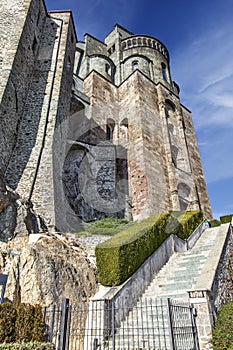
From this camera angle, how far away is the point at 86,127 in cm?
1970

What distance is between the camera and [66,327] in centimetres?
480

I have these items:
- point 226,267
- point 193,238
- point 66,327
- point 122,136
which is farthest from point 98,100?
point 66,327

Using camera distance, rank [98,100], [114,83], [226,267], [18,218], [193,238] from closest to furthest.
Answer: [226,267] → [18,218] → [193,238] → [98,100] → [114,83]

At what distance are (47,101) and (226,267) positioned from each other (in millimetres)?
11369

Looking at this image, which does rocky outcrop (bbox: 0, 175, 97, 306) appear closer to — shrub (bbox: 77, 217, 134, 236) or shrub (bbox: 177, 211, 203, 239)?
shrub (bbox: 77, 217, 134, 236)

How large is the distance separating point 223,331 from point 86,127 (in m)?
16.6

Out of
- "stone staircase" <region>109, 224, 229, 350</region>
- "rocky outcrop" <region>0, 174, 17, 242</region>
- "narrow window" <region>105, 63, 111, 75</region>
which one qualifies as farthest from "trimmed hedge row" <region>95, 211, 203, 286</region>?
"narrow window" <region>105, 63, 111, 75</region>

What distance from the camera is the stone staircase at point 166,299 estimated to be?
5.07 m

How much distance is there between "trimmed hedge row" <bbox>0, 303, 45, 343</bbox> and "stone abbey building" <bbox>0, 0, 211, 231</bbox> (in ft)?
17.2

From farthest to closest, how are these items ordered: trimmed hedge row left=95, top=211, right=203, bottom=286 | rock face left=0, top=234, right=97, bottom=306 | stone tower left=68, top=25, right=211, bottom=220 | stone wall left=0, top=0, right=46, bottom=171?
stone tower left=68, top=25, right=211, bottom=220 < stone wall left=0, top=0, right=46, bottom=171 < trimmed hedge row left=95, top=211, right=203, bottom=286 < rock face left=0, top=234, right=97, bottom=306

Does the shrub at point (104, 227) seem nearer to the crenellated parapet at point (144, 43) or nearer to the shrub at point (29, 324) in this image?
the shrub at point (29, 324)

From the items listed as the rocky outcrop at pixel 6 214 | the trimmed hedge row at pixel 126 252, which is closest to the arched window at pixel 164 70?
the trimmed hedge row at pixel 126 252

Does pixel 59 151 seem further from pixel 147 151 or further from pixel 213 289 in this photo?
pixel 213 289

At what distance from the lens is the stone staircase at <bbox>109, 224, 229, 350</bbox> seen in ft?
16.6
